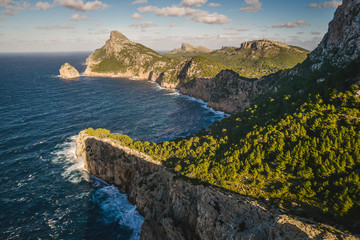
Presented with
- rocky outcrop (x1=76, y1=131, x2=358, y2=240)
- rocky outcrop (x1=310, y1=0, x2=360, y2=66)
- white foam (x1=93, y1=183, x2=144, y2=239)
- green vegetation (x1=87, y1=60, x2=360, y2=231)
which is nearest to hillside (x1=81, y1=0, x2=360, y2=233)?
green vegetation (x1=87, y1=60, x2=360, y2=231)

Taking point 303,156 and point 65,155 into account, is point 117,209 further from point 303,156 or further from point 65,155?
point 303,156

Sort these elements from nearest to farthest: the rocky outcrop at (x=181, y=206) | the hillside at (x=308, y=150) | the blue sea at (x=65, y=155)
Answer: the rocky outcrop at (x=181, y=206) → the hillside at (x=308, y=150) → the blue sea at (x=65, y=155)

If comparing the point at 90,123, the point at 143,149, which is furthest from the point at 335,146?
the point at 90,123

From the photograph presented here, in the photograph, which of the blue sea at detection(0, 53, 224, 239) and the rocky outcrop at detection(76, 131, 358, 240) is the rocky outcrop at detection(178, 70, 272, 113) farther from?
the rocky outcrop at detection(76, 131, 358, 240)

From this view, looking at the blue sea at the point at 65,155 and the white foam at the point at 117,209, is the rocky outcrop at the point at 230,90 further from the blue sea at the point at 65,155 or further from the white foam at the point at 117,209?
the white foam at the point at 117,209

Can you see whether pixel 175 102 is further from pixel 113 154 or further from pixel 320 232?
pixel 320 232

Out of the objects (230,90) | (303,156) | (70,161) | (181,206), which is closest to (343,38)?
(303,156)

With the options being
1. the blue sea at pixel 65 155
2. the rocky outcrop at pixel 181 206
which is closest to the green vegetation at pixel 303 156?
the rocky outcrop at pixel 181 206
